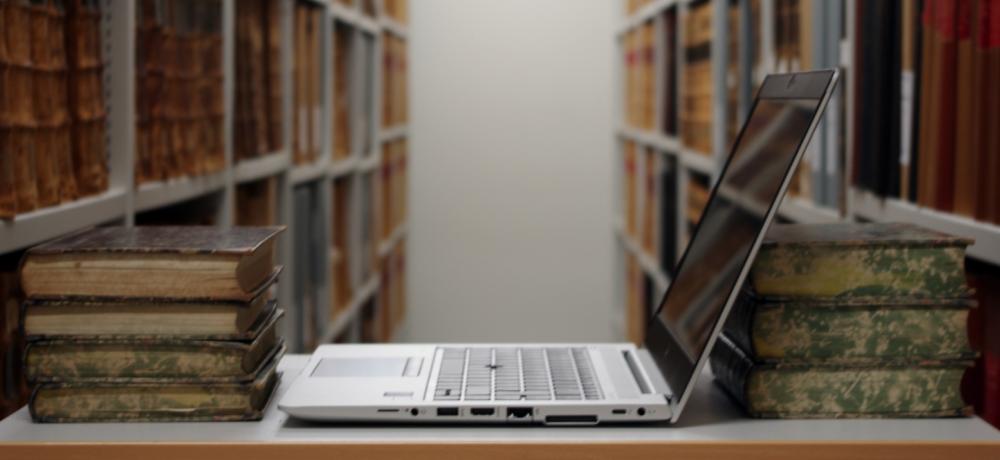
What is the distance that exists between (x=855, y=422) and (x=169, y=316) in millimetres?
565

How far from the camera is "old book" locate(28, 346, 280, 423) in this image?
Result: 0.96m

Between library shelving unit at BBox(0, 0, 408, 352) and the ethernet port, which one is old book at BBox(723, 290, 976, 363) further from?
library shelving unit at BBox(0, 0, 408, 352)

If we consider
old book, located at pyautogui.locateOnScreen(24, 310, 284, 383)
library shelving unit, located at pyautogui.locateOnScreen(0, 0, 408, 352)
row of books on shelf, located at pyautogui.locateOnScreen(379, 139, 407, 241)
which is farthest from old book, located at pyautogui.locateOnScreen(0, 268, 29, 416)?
row of books on shelf, located at pyautogui.locateOnScreen(379, 139, 407, 241)

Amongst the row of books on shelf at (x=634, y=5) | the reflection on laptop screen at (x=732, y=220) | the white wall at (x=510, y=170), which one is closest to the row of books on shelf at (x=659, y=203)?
the white wall at (x=510, y=170)

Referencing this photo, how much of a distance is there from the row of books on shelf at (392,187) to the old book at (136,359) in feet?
10.4

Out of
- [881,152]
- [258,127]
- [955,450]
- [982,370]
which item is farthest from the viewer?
[258,127]

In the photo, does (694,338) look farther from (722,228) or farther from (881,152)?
(881,152)

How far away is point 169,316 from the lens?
968 mm

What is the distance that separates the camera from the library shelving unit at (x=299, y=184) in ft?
4.99

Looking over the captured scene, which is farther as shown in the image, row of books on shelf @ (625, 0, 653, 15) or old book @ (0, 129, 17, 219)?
row of books on shelf @ (625, 0, 653, 15)

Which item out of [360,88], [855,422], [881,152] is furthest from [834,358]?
[360,88]

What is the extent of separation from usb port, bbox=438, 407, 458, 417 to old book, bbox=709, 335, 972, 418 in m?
0.24

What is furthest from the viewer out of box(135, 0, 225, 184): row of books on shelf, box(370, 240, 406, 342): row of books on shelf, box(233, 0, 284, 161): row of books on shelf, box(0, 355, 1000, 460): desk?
box(370, 240, 406, 342): row of books on shelf

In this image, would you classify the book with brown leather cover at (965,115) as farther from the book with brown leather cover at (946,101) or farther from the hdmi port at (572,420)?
the hdmi port at (572,420)
